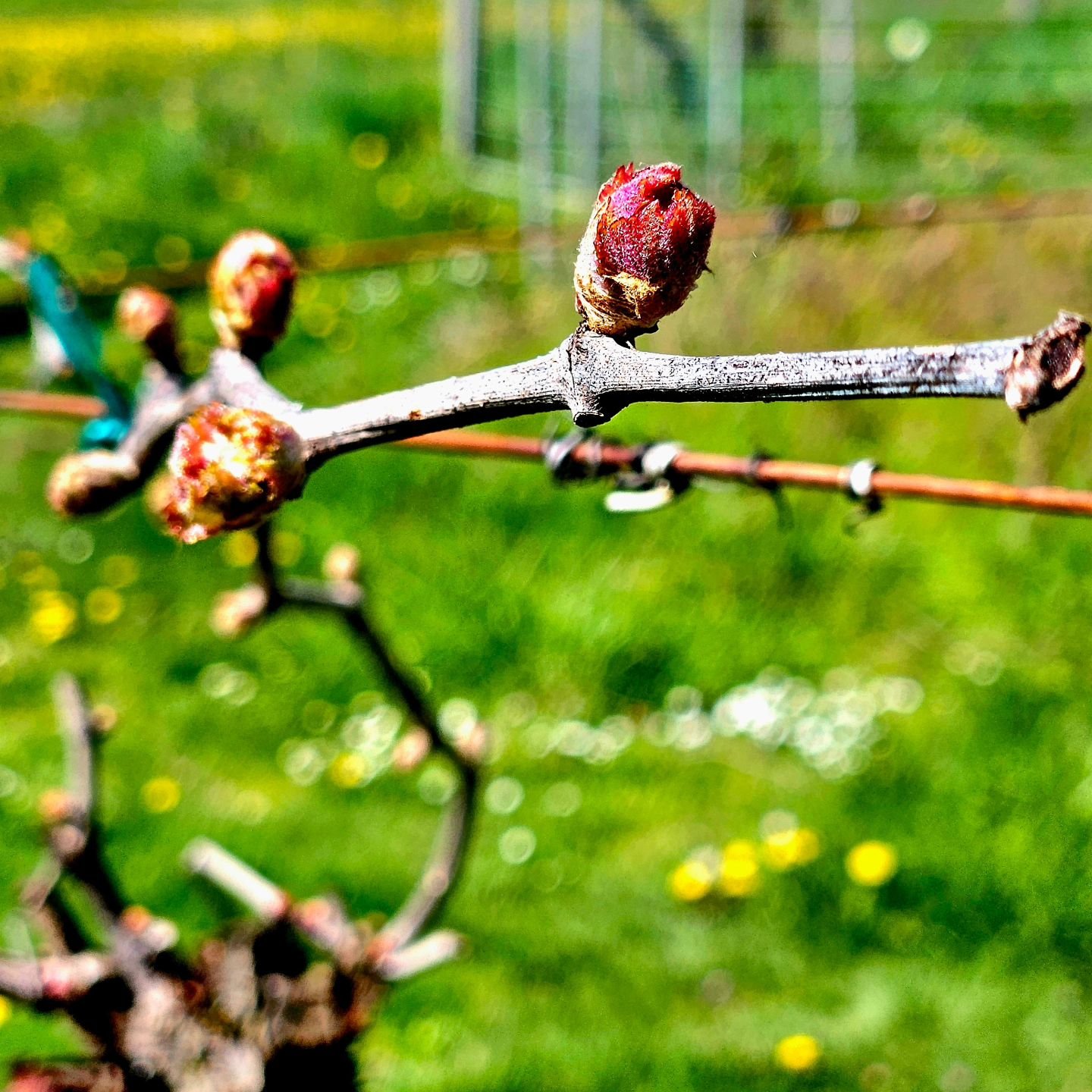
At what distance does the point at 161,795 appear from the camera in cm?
202

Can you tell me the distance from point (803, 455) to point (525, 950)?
120 centimetres

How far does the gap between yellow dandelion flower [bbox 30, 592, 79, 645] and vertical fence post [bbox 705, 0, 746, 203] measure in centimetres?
192

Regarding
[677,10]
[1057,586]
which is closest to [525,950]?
[1057,586]

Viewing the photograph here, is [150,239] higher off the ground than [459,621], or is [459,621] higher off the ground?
[150,239]

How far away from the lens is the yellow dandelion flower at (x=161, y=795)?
1994 mm

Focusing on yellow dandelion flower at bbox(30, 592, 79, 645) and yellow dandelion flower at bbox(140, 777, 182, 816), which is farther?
yellow dandelion flower at bbox(30, 592, 79, 645)

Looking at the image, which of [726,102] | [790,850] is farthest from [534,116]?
[790,850]

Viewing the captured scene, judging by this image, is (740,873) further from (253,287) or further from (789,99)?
(789,99)

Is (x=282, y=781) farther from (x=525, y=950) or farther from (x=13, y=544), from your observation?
(x=13, y=544)

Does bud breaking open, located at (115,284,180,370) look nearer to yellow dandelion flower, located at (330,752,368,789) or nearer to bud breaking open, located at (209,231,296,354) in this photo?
bud breaking open, located at (209,231,296,354)

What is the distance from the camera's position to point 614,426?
2551 mm

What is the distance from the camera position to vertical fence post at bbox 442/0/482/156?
150 inches

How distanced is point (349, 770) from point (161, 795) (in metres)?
0.31

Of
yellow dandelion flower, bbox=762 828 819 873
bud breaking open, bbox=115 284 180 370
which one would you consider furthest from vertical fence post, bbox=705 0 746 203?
bud breaking open, bbox=115 284 180 370
